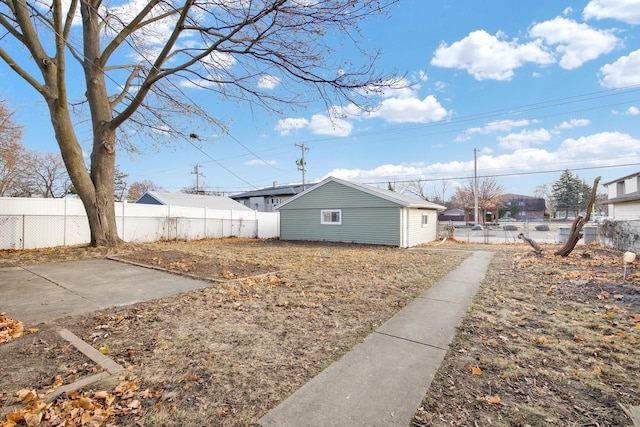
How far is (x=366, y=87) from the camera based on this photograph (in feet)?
18.4

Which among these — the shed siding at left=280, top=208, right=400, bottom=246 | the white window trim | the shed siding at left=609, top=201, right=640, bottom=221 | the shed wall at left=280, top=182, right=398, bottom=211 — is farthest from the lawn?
the shed siding at left=609, top=201, right=640, bottom=221

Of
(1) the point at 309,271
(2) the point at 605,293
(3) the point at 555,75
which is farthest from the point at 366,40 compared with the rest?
(3) the point at 555,75

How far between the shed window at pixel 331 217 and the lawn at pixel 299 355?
1019 centimetres

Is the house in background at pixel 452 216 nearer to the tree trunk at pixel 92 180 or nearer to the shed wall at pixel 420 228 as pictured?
the shed wall at pixel 420 228

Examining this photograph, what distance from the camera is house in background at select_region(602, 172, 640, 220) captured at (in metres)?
16.1

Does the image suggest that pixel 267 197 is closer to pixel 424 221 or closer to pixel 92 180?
pixel 424 221

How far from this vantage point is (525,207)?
63.5 m

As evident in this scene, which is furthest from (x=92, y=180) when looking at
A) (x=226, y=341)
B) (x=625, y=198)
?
(x=625, y=198)

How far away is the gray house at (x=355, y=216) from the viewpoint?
13.9 m

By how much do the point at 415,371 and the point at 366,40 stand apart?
211 inches

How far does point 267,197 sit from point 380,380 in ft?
118

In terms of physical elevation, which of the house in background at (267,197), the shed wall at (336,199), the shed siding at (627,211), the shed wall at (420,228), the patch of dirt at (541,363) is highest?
the house in background at (267,197)

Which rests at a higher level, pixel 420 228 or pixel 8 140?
pixel 8 140

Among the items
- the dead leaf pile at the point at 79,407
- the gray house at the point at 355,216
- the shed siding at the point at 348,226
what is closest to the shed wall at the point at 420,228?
the gray house at the point at 355,216
